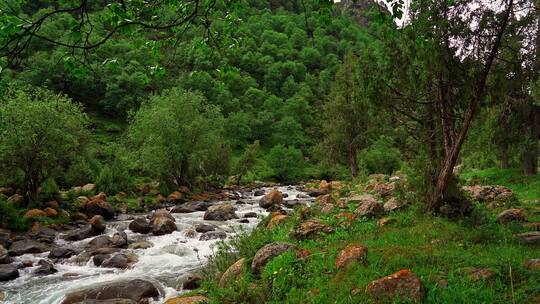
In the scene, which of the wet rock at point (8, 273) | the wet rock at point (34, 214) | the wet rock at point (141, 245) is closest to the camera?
the wet rock at point (8, 273)

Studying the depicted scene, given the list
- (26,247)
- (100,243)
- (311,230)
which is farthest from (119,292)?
(26,247)

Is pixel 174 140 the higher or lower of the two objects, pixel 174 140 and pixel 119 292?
the higher

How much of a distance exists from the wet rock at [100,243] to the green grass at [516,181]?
62.3 ft

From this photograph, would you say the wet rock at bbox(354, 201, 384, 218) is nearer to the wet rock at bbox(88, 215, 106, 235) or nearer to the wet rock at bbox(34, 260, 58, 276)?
the wet rock at bbox(34, 260, 58, 276)

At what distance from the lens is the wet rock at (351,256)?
8.93 meters

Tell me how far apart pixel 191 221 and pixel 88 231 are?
6113 mm

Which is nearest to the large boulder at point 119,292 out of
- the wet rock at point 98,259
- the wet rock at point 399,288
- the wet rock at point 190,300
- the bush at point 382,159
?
the wet rock at point 190,300

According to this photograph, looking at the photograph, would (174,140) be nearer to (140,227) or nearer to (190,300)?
(140,227)

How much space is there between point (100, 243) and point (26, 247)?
3.09 metres

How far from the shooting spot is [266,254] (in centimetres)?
1053

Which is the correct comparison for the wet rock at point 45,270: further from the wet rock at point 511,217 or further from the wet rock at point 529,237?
the wet rock at point 511,217

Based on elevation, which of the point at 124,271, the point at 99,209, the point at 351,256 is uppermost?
the point at 351,256

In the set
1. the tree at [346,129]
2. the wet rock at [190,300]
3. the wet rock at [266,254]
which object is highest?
the tree at [346,129]

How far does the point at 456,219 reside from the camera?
12266mm
